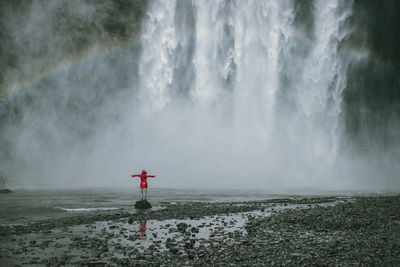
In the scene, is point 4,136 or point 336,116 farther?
point 4,136

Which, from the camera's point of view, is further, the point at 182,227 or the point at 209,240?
the point at 182,227

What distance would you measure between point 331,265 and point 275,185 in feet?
109

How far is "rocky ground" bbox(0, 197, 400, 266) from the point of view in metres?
7.54

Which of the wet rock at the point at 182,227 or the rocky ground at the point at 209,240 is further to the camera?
the wet rock at the point at 182,227

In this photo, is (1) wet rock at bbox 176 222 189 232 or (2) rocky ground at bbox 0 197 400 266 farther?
(1) wet rock at bbox 176 222 189 232

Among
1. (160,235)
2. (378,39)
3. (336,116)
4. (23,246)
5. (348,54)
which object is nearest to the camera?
(23,246)

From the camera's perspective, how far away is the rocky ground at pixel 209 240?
754cm

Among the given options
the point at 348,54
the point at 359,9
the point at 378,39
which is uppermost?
the point at 359,9

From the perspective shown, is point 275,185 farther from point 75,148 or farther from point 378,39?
point 75,148

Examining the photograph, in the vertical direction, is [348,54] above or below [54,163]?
above

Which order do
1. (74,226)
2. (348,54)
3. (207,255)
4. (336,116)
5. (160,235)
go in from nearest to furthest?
(207,255) < (160,235) < (74,226) < (336,116) < (348,54)

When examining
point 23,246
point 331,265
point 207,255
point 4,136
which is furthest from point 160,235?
point 4,136

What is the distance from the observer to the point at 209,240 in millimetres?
9539

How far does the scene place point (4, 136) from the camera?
69188mm
